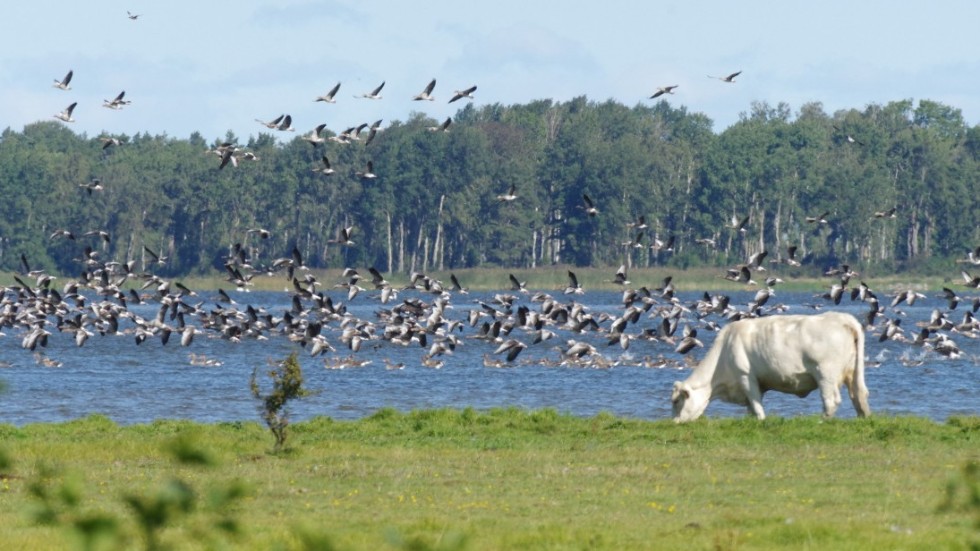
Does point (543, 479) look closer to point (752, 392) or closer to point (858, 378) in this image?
point (752, 392)

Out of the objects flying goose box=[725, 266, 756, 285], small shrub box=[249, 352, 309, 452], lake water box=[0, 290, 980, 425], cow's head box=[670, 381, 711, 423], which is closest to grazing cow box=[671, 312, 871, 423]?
cow's head box=[670, 381, 711, 423]

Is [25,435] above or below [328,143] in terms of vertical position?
below

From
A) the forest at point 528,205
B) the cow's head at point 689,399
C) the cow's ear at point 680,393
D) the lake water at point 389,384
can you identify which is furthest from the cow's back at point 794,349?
the forest at point 528,205

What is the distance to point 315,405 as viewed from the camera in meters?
38.8

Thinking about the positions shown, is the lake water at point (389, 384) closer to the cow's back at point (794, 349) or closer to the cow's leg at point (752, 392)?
the cow's back at point (794, 349)

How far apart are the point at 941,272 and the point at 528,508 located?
128 m

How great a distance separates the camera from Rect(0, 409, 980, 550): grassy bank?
48.9 feet

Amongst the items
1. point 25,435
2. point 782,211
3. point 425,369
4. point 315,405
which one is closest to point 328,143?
point 782,211

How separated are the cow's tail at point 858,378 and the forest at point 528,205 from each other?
374 feet

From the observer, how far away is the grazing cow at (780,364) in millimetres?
25688

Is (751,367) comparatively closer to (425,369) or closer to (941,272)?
(425,369)

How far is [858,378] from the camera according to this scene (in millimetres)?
26172

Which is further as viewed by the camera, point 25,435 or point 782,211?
point 782,211

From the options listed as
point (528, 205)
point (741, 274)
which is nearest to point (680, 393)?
point (741, 274)
